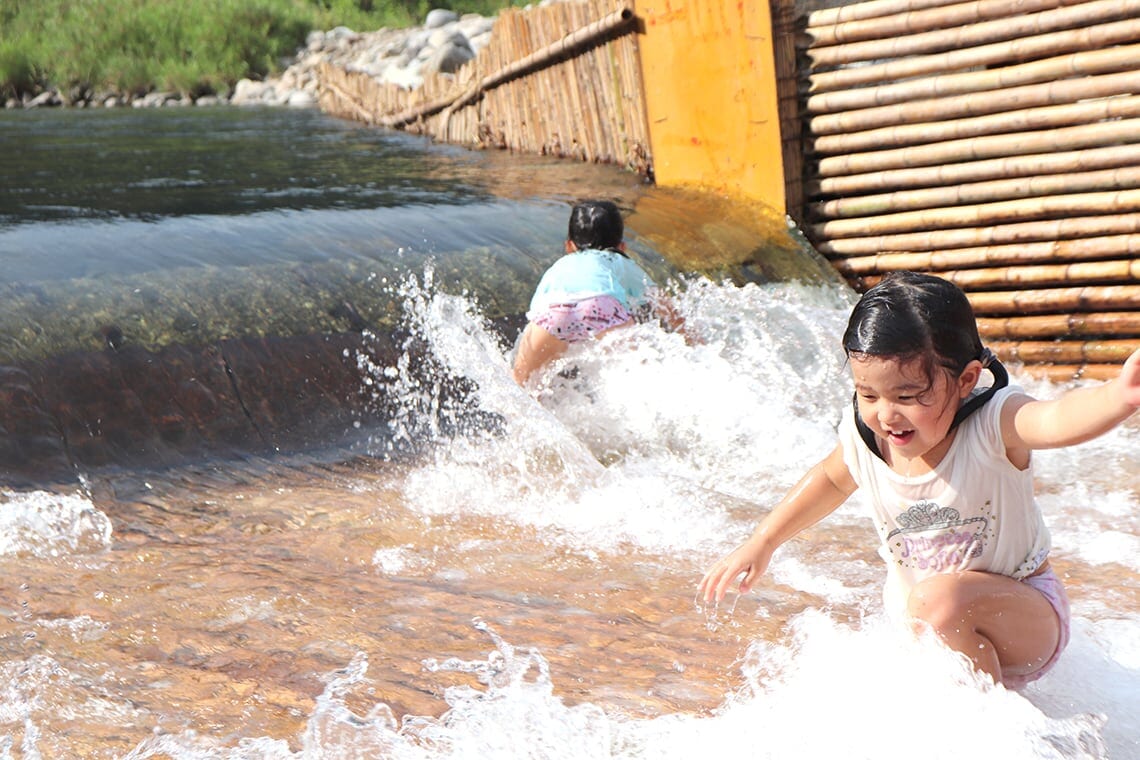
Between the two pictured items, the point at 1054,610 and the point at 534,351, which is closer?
the point at 1054,610

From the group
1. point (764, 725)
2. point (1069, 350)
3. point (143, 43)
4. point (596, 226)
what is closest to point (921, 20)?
point (1069, 350)

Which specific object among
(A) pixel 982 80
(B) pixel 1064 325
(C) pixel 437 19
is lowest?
(B) pixel 1064 325

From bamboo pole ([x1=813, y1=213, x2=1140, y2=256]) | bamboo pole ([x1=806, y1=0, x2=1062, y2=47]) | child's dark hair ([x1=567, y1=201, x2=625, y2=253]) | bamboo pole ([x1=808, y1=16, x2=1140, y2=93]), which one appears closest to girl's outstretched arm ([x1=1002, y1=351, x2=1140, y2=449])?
child's dark hair ([x1=567, y1=201, x2=625, y2=253])

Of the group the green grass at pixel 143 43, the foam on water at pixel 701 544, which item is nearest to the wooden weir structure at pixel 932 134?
the foam on water at pixel 701 544

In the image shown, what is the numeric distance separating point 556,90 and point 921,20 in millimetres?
3208

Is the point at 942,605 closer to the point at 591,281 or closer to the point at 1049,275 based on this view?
the point at 591,281

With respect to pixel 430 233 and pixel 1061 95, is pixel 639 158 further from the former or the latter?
pixel 1061 95

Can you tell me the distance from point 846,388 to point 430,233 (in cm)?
→ 221

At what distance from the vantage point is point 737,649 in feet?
10.5

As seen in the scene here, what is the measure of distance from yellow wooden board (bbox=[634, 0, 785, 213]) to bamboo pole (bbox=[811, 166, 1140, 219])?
36 cm

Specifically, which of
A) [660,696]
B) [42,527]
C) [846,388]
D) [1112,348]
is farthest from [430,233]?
[660,696]

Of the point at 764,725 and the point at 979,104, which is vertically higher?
the point at 979,104

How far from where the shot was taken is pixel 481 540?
4086 millimetres

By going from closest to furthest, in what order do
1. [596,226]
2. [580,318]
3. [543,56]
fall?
[580,318] < [596,226] < [543,56]
